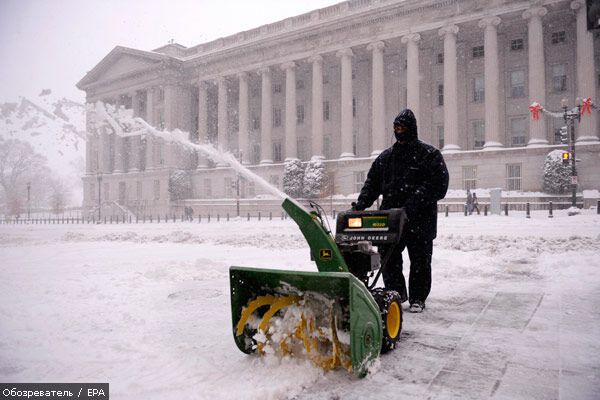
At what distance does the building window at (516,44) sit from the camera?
34250mm

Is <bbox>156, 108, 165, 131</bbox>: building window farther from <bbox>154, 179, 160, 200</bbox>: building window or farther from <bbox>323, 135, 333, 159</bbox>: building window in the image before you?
<bbox>323, 135, 333, 159</bbox>: building window

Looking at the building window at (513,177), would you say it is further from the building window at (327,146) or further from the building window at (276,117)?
the building window at (276,117)

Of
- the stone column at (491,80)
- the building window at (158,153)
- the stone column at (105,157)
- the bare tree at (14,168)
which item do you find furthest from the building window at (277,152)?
the stone column at (491,80)

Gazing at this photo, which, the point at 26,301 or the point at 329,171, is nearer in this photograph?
the point at 26,301

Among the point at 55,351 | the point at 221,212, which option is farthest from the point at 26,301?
the point at 221,212

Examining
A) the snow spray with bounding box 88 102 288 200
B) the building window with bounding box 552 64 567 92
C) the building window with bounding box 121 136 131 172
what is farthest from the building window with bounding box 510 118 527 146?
the building window with bounding box 121 136 131 172

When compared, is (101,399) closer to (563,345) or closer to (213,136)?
(563,345)

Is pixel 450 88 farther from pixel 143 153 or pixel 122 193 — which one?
pixel 122 193

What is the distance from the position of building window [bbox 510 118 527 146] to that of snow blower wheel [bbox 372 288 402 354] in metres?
34.9

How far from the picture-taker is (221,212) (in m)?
41.9

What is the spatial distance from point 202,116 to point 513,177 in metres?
30.3

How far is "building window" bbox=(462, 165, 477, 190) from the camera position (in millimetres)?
31328

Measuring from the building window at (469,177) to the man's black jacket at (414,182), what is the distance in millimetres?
28441

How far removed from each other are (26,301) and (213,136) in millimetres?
43506
